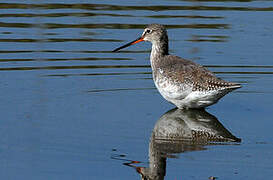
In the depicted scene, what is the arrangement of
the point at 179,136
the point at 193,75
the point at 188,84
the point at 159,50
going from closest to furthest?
the point at 179,136, the point at 188,84, the point at 193,75, the point at 159,50

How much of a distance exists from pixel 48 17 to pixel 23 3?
1.26m

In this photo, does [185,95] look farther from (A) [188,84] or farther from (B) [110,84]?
(B) [110,84]

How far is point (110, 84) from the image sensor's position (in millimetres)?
12516

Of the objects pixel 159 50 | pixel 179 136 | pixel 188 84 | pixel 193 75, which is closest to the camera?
pixel 179 136

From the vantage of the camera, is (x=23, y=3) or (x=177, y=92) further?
(x=23, y=3)

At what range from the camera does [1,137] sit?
9.62 metres

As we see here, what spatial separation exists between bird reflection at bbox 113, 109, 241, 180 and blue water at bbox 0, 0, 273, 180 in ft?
0.28

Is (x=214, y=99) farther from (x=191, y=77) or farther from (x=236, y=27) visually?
(x=236, y=27)

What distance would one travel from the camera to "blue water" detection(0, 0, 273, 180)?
880 centimetres

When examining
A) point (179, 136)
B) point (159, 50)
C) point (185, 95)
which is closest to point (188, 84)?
point (185, 95)

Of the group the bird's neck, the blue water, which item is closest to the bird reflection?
the blue water

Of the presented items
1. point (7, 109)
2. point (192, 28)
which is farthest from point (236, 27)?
point (7, 109)

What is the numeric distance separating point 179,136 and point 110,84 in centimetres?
291

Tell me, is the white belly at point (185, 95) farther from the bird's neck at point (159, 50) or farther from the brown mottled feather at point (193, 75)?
the bird's neck at point (159, 50)
